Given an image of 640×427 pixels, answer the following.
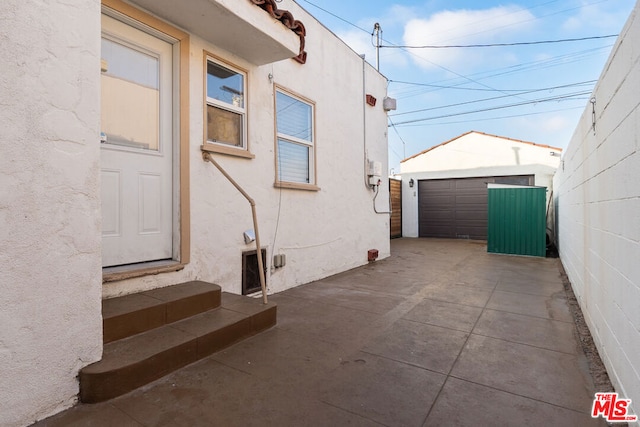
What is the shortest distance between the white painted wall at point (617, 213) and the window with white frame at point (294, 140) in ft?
11.3

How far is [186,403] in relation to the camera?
6.43 feet

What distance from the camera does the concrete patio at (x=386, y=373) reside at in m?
1.85

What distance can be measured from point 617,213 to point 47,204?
3338 millimetres

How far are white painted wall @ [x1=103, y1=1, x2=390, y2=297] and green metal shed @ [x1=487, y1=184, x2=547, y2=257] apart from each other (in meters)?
2.93

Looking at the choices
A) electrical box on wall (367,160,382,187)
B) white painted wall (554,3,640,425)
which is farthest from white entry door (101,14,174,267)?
electrical box on wall (367,160,382,187)

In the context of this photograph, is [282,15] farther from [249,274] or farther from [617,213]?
[617,213]

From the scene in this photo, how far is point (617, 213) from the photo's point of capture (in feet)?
6.68

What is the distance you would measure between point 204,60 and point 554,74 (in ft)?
43.8

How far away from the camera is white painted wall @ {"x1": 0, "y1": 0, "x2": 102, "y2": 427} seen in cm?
166

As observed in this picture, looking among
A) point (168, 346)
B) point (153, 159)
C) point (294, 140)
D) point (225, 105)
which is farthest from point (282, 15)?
point (168, 346)

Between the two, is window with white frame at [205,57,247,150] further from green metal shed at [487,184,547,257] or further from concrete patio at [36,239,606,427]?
green metal shed at [487,184,547,257]

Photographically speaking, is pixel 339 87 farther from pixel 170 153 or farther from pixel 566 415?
pixel 566 415

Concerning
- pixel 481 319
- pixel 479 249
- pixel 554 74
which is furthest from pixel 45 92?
pixel 554 74

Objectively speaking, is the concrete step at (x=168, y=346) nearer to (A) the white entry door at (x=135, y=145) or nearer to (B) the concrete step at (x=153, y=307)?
(B) the concrete step at (x=153, y=307)
